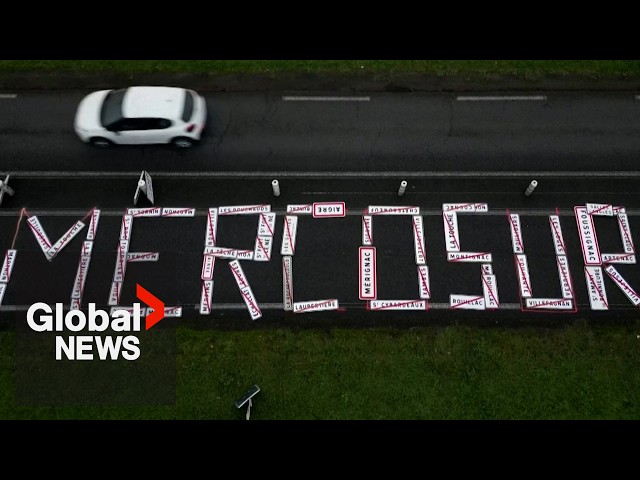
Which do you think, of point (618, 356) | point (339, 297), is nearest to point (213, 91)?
point (339, 297)

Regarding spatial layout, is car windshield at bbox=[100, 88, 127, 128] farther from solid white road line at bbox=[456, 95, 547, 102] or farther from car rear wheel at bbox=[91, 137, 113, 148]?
solid white road line at bbox=[456, 95, 547, 102]

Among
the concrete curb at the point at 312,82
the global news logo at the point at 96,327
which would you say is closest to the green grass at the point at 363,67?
the concrete curb at the point at 312,82

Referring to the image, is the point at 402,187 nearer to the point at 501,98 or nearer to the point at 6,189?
the point at 501,98

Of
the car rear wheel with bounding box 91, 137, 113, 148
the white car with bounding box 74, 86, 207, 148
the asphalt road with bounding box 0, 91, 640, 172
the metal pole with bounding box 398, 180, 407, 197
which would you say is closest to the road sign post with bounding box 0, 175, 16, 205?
the asphalt road with bounding box 0, 91, 640, 172

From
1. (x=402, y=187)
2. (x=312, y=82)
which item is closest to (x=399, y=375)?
(x=402, y=187)

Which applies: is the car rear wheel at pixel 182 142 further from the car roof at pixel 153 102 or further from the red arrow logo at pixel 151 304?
the red arrow logo at pixel 151 304

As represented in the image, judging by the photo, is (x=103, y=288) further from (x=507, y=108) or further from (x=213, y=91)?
(x=507, y=108)
